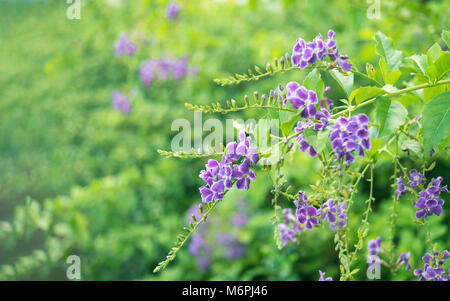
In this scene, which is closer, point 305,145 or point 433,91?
point 305,145

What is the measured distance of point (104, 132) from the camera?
3820 mm

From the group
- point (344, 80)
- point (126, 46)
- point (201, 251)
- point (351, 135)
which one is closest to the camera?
point (351, 135)

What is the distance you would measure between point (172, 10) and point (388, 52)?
261cm

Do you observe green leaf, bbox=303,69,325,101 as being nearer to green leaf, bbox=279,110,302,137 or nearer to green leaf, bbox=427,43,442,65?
green leaf, bbox=279,110,302,137

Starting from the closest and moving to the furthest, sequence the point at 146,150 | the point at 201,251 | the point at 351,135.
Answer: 1. the point at 351,135
2. the point at 201,251
3. the point at 146,150

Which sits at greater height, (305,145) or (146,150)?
(146,150)

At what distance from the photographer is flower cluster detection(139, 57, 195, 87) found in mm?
3516

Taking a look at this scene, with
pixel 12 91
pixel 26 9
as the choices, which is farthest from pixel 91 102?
pixel 26 9

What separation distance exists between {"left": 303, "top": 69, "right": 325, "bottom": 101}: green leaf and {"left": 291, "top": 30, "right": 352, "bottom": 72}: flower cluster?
0.08ft

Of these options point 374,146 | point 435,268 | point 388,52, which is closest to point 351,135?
point 374,146

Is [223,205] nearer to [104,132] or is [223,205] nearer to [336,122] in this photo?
[104,132]

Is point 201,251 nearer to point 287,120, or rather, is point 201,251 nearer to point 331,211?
point 331,211

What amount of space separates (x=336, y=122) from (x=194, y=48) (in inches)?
121

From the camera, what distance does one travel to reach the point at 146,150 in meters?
3.43
